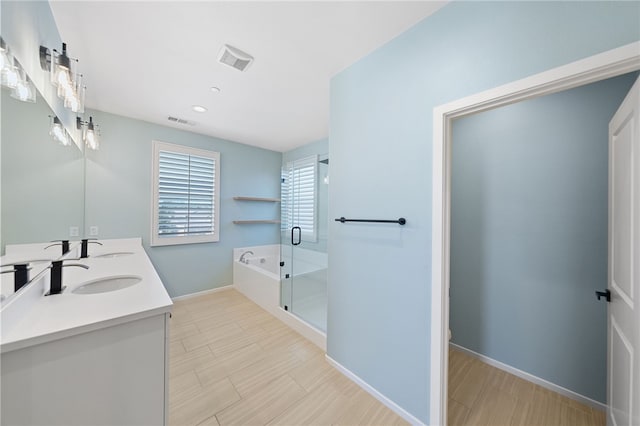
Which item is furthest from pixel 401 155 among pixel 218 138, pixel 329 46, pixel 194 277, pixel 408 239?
pixel 194 277

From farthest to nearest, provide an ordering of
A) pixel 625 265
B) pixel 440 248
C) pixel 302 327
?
1. pixel 302 327
2. pixel 440 248
3. pixel 625 265

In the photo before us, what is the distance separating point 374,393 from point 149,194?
11.7 feet

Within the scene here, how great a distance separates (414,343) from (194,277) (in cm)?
334

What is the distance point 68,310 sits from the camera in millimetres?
959

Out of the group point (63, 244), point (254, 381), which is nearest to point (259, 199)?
point (63, 244)

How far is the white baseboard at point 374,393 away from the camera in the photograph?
57.2 inches

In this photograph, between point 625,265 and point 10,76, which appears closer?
point 10,76

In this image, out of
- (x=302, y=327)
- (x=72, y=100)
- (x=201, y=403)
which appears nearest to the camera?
(x=72, y=100)

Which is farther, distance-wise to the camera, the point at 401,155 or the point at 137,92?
the point at 137,92

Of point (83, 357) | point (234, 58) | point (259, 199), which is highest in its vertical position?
point (234, 58)

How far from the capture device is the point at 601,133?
1.62 m

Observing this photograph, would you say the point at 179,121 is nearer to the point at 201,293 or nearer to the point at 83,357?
the point at 201,293

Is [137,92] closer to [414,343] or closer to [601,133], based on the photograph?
[414,343]

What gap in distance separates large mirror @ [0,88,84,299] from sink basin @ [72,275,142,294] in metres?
Answer: 0.28
